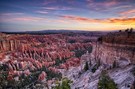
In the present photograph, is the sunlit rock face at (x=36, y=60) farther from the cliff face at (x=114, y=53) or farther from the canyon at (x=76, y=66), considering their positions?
the cliff face at (x=114, y=53)

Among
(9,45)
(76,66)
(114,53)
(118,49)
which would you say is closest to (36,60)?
(76,66)

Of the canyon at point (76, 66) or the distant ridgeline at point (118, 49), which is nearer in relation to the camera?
the canyon at point (76, 66)

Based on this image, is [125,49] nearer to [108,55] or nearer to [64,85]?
[108,55]

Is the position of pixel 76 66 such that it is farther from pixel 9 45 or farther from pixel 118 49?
pixel 9 45

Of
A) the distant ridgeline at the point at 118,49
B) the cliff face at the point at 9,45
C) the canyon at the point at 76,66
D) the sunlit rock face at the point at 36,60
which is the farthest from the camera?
the cliff face at the point at 9,45

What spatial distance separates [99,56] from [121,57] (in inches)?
422

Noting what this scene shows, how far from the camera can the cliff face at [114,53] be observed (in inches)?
1104

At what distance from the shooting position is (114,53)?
108 feet

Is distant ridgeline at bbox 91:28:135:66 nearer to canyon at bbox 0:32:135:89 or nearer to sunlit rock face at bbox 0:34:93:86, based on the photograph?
canyon at bbox 0:32:135:89

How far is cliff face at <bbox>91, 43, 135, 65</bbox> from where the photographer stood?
92.0 feet

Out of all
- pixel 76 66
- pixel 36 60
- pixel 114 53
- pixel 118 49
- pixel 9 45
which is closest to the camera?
pixel 118 49

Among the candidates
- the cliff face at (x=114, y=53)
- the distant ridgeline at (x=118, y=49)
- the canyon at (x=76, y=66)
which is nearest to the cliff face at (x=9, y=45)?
the canyon at (x=76, y=66)

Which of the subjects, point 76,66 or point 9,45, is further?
point 9,45

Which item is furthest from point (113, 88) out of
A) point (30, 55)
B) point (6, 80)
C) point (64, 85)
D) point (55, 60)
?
point (30, 55)
